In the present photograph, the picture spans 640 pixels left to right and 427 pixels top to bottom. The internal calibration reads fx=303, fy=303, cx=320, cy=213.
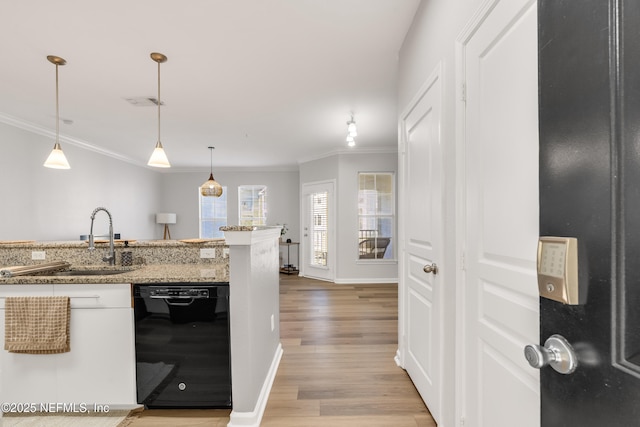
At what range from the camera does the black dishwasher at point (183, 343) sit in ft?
6.12

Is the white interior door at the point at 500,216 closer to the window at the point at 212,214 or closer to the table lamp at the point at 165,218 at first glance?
the window at the point at 212,214

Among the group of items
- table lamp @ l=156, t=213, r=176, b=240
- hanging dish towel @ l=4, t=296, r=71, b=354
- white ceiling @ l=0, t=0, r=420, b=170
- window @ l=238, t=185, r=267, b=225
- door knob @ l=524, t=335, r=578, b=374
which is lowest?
hanging dish towel @ l=4, t=296, r=71, b=354

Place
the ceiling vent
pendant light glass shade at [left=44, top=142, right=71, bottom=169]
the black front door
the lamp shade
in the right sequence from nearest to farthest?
the black front door → pendant light glass shade at [left=44, top=142, right=71, bottom=169] → the ceiling vent → the lamp shade

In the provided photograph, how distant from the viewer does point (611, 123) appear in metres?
0.47

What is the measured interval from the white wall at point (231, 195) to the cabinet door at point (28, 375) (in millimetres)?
5709

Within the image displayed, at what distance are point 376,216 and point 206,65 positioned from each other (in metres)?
3.93

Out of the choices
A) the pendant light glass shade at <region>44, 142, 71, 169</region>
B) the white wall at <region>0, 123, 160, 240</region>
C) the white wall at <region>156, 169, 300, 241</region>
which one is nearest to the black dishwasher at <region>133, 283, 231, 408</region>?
the pendant light glass shade at <region>44, 142, 71, 169</region>

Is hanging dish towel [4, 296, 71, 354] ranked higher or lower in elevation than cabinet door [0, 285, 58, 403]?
higher

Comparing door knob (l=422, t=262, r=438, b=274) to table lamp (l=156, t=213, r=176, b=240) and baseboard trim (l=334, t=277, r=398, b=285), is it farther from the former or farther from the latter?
table lamp (l=156, t=213, r=176, b=240)

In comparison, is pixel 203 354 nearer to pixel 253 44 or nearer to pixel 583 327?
pixel 583 327

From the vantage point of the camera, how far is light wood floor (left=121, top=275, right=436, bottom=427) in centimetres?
188

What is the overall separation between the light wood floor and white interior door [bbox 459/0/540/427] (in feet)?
2.48

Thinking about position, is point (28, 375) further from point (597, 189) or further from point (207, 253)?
point (597, 189)

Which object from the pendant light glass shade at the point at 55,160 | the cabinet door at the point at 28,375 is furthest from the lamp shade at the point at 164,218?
the cabinet door at the point at 28,375
